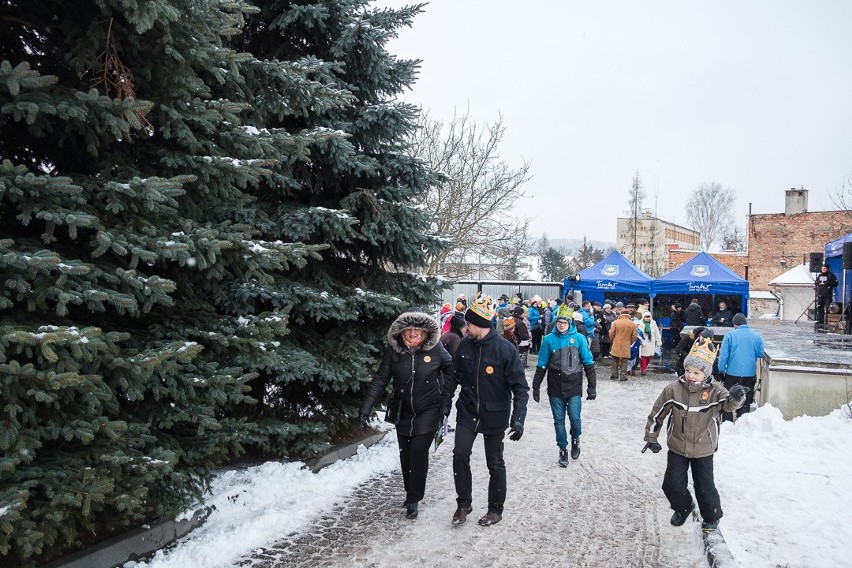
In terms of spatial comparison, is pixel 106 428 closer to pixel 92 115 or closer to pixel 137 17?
pixel 92 115

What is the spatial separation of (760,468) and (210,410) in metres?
6.21

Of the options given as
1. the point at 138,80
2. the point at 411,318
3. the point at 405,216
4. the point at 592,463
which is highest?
the point at 138,80

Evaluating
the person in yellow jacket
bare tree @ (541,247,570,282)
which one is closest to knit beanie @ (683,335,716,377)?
the person in yellow jacket

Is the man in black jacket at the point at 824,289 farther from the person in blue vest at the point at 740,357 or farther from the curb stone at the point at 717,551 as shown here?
the curb stone at the point at 717,551

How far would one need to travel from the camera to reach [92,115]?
12.9 feet

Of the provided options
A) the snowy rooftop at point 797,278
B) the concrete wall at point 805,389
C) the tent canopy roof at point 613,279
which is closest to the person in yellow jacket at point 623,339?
the tent canopy roof at point 613,279

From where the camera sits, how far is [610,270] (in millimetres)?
19969

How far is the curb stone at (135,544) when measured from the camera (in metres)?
4.17

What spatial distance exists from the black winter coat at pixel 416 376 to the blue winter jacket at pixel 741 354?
20.6ft

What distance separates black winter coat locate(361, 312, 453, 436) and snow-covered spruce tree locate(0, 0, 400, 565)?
3.67ft

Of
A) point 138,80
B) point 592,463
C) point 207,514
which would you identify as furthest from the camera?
point 592,463

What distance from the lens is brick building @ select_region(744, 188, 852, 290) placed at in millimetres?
45375

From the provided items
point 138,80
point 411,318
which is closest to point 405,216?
point 411,318

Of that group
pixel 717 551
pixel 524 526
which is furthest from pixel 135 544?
pixel 717 551
